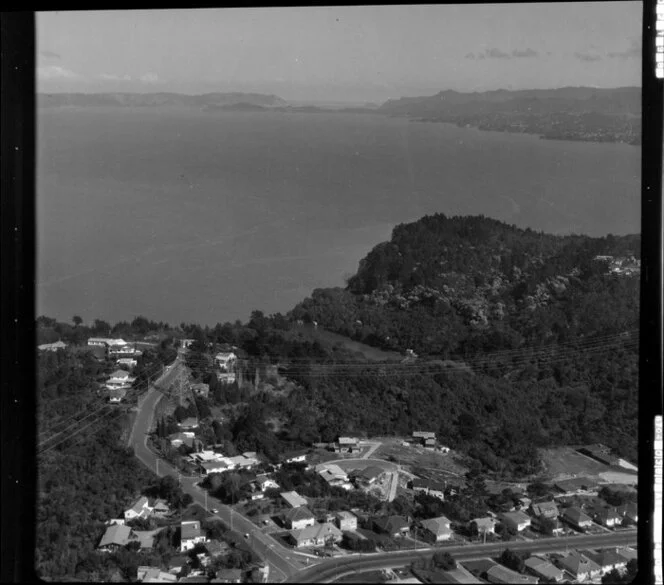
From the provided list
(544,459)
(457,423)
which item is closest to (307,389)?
(457,423)

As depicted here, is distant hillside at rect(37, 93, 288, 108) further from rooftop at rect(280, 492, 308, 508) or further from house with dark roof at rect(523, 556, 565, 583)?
house with dark roof at rect(523, 556, 565, 583)

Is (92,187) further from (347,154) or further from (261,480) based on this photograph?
(261,480)

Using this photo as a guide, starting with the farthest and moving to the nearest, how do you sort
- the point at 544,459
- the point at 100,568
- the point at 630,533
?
1. the point at 544,459
2. the point at 100,568
3. the point at 630,533

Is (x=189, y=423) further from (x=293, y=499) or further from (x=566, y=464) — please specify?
(x=566, y=464)

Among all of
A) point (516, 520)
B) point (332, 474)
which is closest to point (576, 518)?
point (516, 520)

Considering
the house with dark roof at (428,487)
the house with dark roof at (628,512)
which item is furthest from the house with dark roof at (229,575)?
the house with dark roof at (628,512)

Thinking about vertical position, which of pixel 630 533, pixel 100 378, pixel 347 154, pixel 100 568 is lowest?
pixel 100 568
